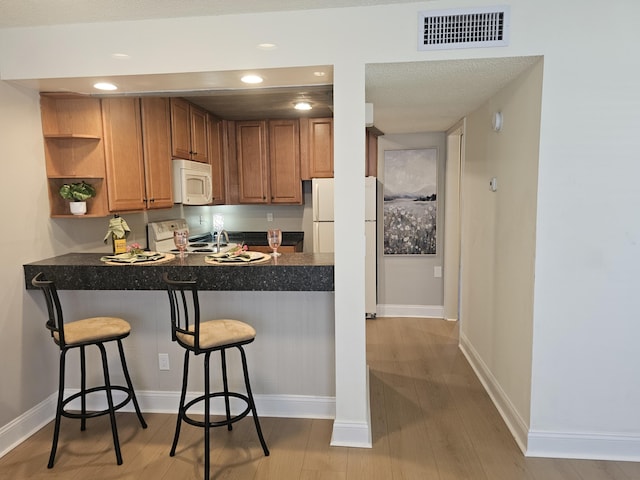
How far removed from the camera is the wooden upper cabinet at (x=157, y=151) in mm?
3213

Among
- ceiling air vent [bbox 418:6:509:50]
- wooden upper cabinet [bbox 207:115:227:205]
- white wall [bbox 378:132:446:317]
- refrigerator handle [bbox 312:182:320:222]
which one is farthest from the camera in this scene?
→ white wall [bbox 378:132:446:317]

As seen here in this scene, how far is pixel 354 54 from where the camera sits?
85.3 inches

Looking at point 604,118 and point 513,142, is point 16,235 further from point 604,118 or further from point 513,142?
point 604,118

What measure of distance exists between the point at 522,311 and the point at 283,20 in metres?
2.07

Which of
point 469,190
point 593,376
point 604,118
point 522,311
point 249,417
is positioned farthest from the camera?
point 469,190

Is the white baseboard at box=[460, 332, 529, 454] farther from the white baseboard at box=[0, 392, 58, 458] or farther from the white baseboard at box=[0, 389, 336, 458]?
the white baseboard at box=[0, 392, 58, 458]

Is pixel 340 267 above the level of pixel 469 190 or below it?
below

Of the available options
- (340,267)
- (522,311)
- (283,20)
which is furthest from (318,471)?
(283,20)

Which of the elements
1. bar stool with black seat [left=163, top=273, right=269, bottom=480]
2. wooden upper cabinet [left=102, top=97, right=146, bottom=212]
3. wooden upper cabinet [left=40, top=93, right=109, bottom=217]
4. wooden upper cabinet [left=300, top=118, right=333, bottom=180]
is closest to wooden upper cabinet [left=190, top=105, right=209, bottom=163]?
wooden upper cabinet [left=102, top=97, right=146, bottom=212]

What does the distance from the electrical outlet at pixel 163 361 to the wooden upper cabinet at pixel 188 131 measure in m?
1.71

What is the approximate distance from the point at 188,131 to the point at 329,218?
5.49 feet

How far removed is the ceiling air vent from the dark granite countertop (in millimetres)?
1294

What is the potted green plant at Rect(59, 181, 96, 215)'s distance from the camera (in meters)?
2.70

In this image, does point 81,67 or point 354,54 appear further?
point 81,67
